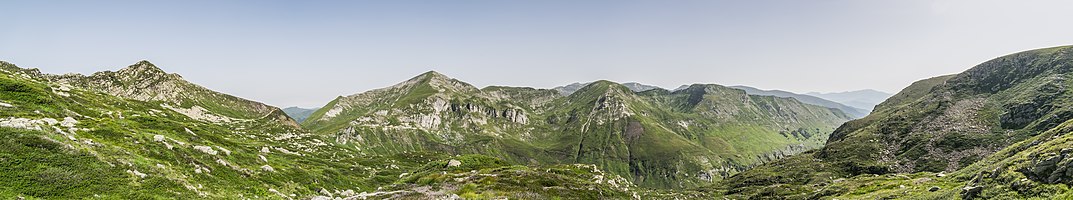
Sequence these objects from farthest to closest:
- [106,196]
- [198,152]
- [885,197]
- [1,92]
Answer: [885,197]
[1,92]
[198,152]
[106,196]

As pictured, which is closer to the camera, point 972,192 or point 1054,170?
point 1054,170

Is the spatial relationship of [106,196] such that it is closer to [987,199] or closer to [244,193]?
[244,193]

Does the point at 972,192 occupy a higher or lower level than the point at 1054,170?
lower

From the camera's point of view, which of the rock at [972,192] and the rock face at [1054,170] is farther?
the rock at [972,192]

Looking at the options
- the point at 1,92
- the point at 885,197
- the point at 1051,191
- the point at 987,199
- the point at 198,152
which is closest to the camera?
the point at 1051,191

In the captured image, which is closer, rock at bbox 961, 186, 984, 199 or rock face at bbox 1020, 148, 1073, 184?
rock face at bbox 1020, 148, 1073, 184

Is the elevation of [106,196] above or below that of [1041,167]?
above

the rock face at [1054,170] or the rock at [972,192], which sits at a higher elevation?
the rock face at [1054,170]

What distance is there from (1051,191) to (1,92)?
377ft

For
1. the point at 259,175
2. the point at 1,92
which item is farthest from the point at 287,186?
the point at 1,92

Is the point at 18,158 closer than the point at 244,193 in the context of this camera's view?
Yes

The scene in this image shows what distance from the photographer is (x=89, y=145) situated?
126 feet

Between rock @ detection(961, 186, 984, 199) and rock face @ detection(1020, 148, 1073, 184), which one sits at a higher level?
rock face @ detection(1020, 148, 1073, 184)

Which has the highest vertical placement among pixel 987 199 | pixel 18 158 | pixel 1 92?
pixel 1 92
